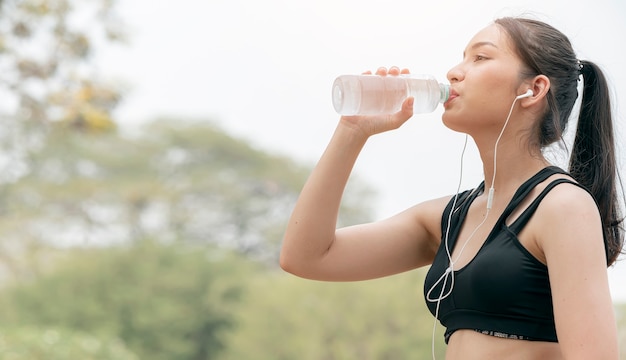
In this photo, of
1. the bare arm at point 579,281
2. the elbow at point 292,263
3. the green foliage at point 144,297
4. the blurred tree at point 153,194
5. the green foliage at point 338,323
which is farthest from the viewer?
the blurred tree at point 153,194

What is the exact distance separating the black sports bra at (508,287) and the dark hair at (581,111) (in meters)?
0.11

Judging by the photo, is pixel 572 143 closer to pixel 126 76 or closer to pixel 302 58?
pixel 302 58

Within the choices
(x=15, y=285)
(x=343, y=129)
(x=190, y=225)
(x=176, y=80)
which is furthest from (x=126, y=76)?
(x=343, y=129)

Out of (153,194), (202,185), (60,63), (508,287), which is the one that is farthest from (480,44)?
(202,185)

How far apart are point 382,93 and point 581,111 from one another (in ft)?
0.96

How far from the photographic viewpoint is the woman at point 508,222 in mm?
1041

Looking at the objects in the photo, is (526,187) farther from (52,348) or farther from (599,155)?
(52,348)

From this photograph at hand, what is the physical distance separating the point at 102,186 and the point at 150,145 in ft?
2.62

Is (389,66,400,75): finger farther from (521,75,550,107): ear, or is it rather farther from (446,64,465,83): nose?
(521,75,550,107): ear

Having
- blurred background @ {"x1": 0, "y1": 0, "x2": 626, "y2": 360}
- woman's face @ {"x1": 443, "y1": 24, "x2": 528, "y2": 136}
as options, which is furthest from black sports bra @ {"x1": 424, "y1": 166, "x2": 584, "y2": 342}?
blurred background @ {"x1": 0, "y1": 0, "x2": 626, "y2": 360}

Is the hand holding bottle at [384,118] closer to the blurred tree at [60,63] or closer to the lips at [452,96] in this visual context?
the lips at [452,96]

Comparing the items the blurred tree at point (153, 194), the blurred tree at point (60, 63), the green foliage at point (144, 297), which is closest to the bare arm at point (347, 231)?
the blurred tree at point (60, 63)

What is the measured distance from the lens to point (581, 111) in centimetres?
129

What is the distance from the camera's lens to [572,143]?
130 cm
